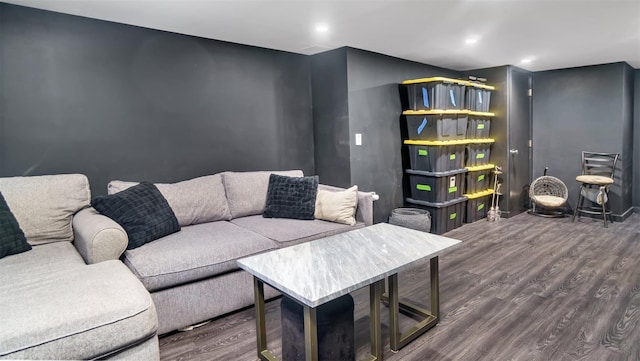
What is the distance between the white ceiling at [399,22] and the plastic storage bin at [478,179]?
1.47 meters

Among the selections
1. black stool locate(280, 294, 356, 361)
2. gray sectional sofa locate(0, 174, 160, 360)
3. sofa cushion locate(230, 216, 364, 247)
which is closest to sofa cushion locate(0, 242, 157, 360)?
gray sectional sofa locate(0, 174, 160, 360)

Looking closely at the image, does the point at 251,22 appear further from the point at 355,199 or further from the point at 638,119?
the point at 638,119

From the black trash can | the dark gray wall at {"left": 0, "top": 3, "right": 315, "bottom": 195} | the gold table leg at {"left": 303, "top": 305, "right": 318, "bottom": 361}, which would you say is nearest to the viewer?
the gold table leg at {"left": 303, "top": 305, "right": 318, "bottom": 361}

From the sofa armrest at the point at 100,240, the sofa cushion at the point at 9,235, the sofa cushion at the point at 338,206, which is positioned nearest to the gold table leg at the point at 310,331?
the sofa armrest at the point at 100,240

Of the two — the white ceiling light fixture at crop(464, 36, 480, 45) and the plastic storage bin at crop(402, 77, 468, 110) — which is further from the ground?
the white ceiling light fixture at crop(464, 36, 480, 45)

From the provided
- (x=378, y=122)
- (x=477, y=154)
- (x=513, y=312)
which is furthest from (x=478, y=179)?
→ (x=513, y=312)

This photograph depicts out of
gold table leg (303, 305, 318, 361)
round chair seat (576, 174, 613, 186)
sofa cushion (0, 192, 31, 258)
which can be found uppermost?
sofa cushion (0, 192, 31, 258)

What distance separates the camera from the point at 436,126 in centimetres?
427

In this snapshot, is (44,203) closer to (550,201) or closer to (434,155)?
(434,155)

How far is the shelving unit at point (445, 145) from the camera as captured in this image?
4297 millimetres

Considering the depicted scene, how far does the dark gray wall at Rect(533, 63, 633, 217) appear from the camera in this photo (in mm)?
5109

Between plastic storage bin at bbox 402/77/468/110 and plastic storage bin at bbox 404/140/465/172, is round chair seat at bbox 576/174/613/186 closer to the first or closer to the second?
plastic storage bin at bbox 404/140/465/172

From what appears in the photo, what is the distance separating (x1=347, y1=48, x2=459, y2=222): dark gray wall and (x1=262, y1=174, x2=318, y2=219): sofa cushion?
0.76m

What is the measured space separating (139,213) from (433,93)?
128 inches
